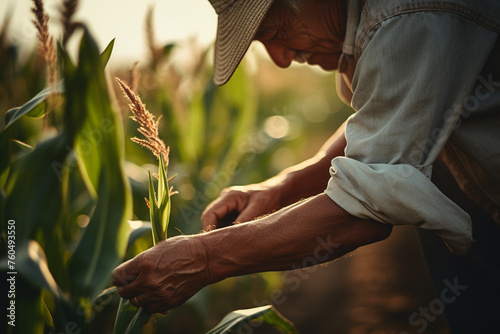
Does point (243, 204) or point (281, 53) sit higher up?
point (281, 53)

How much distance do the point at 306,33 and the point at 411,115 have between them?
1.35 ft

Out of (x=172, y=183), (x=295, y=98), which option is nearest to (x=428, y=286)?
(x=172, y=183)

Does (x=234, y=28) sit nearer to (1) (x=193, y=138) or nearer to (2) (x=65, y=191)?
(2) (x=65, y=191)

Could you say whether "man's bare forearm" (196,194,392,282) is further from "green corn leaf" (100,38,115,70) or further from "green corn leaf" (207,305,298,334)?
"green corn leaf" (100,38,115,70)

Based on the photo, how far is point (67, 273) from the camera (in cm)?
140

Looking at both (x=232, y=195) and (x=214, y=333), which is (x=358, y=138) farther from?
(x=214, y=333)

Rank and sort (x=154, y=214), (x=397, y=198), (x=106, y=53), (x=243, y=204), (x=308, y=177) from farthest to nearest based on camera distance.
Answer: (x=308, y=177), (x=243, y=204), (x=106, y=53), (x=154, y=214), (x=397, y=198)

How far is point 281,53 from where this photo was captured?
1.29 m

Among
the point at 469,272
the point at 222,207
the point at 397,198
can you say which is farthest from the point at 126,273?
the point at 469,272

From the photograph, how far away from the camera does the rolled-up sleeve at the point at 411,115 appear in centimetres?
90

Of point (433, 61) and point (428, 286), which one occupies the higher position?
point (433, 61)

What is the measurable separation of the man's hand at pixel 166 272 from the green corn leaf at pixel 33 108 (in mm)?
550

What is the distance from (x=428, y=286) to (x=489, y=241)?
1200 millimetres

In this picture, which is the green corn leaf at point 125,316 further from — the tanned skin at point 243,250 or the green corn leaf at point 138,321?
the tanned skin at point 243,250
